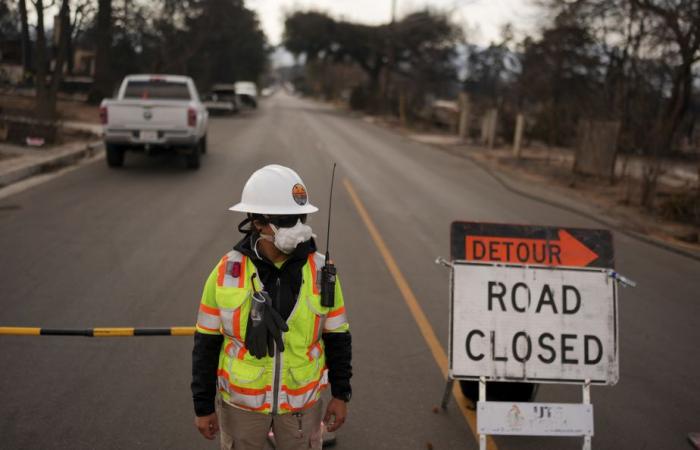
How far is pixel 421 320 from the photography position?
676 cm

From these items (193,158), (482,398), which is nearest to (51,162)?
(193,158)

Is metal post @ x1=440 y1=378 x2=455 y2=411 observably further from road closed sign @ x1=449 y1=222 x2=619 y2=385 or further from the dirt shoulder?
the dirt shoulder

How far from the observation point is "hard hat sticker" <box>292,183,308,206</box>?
9.66 feet

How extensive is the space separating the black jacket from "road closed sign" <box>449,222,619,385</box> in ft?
4.34

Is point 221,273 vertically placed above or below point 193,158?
above

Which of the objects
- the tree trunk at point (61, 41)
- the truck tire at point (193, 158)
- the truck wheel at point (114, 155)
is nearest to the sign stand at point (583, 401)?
the truck tire at point (193, 158)

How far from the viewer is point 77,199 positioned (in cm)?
1214

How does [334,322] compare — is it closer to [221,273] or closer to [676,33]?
[221,273]

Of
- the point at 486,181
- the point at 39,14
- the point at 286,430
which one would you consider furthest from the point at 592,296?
the point at 39,14

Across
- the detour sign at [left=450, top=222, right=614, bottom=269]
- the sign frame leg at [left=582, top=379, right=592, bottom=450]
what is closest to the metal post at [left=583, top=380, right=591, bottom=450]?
the sign frame leg at [left=582, top=379, right=592, bottom=450]

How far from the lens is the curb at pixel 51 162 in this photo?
13444mm

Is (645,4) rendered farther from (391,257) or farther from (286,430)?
(286,430)

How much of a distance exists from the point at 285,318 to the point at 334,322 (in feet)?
0.79

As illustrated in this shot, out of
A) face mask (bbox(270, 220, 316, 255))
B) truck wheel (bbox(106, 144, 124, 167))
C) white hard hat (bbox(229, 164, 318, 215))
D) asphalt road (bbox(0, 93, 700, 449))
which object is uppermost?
white hard hat (bbox(229, 164, 318, 215))
